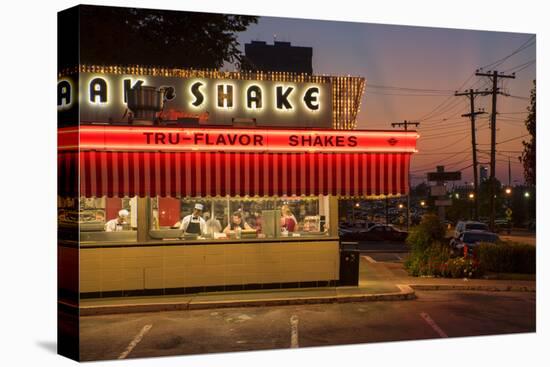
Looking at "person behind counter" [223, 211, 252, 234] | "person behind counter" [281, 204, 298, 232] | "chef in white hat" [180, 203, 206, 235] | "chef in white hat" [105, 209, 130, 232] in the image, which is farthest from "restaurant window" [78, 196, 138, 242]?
"person behind counter" [281, 204, 298, 232]

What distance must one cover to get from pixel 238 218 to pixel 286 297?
2.36 m

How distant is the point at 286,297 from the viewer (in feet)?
50.5

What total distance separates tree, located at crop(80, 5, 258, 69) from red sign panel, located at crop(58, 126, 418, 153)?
12.8 metres

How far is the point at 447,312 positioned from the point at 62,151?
322 inches

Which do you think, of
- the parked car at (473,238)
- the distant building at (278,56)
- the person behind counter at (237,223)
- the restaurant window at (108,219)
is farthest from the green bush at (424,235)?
the distant building at (278,56)

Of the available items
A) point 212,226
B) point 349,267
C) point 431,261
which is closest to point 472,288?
point 431,261

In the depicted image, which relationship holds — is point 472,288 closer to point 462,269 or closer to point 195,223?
point 462,269

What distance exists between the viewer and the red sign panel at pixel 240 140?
1396 cm

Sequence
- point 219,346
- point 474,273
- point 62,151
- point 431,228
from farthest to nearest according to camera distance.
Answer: point 431,228
point 474,273
point 219,346
point 62,151

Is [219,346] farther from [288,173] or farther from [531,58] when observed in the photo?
[531,58]

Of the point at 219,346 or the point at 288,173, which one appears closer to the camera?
the point at 219,346

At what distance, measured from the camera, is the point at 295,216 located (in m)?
17.5

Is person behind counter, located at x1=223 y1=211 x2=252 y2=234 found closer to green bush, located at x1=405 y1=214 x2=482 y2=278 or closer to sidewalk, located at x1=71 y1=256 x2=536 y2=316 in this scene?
sidewalk, located at x1=71 y1=256 x2=536 y2=316

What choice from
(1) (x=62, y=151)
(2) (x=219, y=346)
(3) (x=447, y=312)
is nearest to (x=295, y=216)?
(3) (x=447, y=312)
